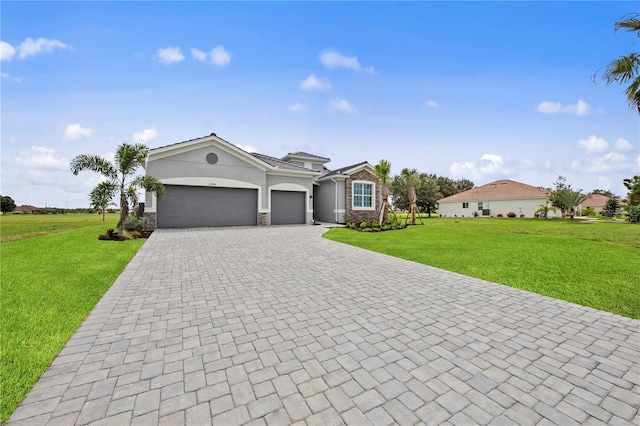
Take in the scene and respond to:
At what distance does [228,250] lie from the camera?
9.01 meters

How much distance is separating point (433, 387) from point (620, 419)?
1348 mm

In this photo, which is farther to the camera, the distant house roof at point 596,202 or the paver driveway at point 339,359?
the distant house roof at point 596,202

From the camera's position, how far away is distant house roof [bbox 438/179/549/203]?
116ft

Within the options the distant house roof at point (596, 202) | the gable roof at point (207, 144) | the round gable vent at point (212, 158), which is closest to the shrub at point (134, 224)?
the gable roof at point (207, 144)

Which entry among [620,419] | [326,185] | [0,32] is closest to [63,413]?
[620,419]

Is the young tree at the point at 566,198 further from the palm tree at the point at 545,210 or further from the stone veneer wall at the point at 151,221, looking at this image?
the stone veneer wall at the point at 151,221

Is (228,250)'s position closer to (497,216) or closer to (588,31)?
(588,31)

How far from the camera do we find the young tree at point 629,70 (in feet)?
27.8

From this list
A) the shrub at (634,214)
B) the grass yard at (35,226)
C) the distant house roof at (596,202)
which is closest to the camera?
the grass yard at (35,226)

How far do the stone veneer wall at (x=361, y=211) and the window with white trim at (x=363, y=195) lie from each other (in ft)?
0.93

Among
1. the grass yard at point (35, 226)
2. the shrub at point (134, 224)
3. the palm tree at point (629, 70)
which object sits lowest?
the grass yard at point (35, 226)

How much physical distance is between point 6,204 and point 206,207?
53.0 metres

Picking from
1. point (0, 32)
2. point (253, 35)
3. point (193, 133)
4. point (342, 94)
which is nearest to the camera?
point (0, 32)

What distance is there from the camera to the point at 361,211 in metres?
22.3
